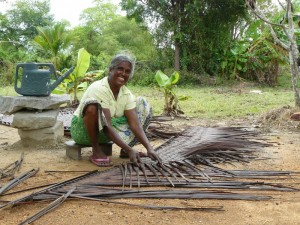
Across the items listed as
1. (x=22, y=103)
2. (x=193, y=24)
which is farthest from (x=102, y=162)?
(x=193, y=24)

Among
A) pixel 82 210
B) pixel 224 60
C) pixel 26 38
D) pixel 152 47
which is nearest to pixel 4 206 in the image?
pixel 82 210

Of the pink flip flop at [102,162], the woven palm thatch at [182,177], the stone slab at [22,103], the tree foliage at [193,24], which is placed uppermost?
the tree foliage at [193,24]

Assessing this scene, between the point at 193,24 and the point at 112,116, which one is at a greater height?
the point at 193,24

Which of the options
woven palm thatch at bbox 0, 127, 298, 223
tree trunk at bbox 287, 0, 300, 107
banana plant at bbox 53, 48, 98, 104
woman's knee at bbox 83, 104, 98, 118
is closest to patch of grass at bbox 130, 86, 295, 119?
tree trunk at bbox 287, 0, 300, 107

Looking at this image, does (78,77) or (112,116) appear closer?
(112,116)

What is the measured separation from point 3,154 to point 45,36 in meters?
8.62

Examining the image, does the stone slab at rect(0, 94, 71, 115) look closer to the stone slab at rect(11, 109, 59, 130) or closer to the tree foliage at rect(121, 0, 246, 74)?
the stone slab at rect(11, 109, 59, 130)

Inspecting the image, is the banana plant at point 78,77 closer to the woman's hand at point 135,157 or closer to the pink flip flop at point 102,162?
the pink flip flop at point 102,162

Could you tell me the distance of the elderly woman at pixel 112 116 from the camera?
2934mm

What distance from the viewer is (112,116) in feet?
10.5

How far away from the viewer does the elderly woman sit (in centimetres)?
293

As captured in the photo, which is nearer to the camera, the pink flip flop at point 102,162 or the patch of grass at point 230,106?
the pink flip flop at point 102,162

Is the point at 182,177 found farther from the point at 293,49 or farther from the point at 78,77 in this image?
the point at 78,77

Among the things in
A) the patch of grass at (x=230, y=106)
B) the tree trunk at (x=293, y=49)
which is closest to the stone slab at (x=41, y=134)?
the patch of grass at (x=230, y=106)
